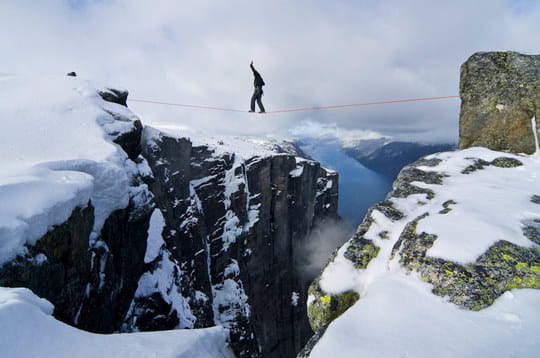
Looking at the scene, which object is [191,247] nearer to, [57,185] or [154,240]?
[154,240]

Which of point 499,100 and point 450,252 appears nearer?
point 450,252

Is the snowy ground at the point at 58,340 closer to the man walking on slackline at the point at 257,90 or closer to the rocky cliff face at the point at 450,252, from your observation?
the rocky cliff face at the point at 450,252

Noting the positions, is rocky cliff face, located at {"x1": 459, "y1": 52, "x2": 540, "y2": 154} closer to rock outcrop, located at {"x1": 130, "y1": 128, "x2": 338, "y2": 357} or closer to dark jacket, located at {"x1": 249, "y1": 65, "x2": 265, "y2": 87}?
dark jacket, located at {"x1": 249, "y1": 65, "x2": 265, "y2": 87}

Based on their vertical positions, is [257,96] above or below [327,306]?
above

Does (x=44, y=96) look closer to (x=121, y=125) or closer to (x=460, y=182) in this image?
(x=121, y=125)

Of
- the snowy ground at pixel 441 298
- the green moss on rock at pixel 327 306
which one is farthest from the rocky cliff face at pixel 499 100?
the green moss on rock at pixel 327 306

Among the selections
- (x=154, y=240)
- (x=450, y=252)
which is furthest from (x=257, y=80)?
(x=154, y=240)

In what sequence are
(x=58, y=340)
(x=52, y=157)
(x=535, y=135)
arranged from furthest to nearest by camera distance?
(x=52, y=157)
(x=535, y=135)
(x=58, y=340)
